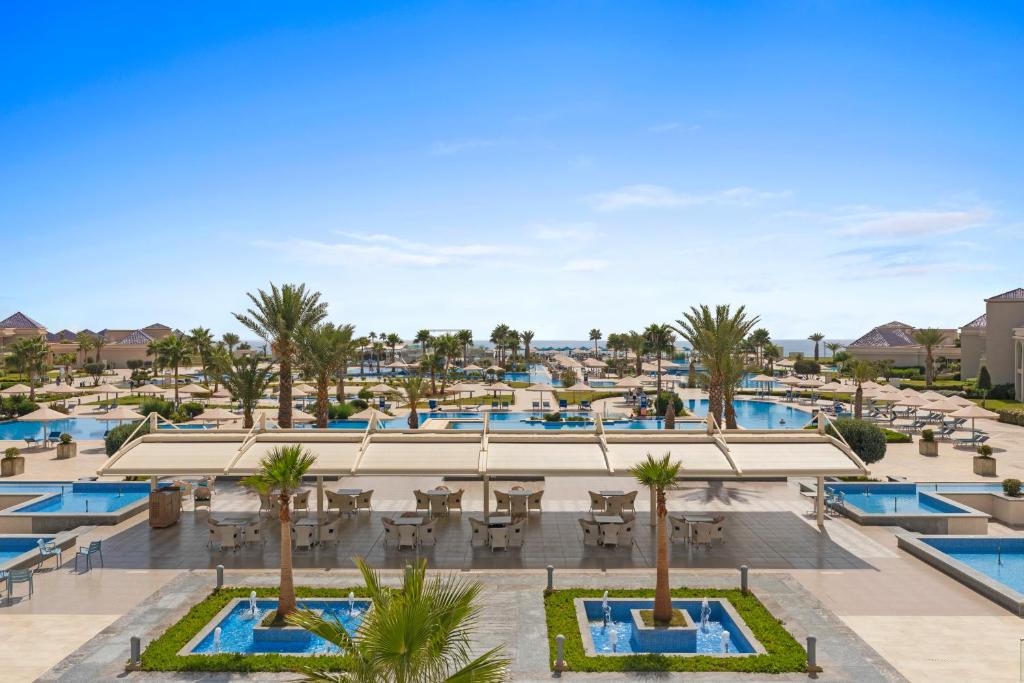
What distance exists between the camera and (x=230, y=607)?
1245 centimetres

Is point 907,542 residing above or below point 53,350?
below

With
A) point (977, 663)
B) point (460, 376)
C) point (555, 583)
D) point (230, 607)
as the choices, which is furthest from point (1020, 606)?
point (460, 376)

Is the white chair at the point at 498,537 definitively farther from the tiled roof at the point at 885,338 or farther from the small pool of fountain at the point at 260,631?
the tiled roof at the point at 885,338

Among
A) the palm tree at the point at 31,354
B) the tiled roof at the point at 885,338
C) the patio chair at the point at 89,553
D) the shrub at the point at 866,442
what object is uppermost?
the tiled roof at the point at 885,338

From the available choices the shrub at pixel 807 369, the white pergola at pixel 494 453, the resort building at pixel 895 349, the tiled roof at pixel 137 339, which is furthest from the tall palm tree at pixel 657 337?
the tiled roof at pixel 137 339

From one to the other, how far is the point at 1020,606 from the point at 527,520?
10701mm

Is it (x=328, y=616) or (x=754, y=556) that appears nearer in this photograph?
(x=328, y=616)

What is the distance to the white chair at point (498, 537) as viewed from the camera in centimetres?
1582

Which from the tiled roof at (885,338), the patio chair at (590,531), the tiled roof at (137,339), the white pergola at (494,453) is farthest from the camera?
the tiled roof at (137,339)

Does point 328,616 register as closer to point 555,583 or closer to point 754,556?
point 555,583

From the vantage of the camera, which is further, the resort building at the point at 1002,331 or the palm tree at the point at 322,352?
the resort building at the point at 1002,331

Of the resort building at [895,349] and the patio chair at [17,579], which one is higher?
the resort building at [895,349]

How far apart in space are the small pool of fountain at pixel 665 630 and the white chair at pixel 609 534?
11.6 feet

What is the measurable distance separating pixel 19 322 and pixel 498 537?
357ft
